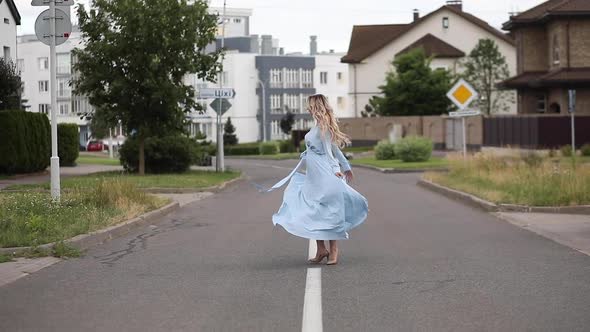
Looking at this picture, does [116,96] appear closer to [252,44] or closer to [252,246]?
[252,246]

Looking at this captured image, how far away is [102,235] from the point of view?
1426 cm

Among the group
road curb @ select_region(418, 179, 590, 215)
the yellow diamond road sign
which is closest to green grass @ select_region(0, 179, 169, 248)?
road curb @ select_region(418, 179, 590, 215)

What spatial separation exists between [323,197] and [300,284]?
5.50ft

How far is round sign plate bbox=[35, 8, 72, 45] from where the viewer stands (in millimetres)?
17562

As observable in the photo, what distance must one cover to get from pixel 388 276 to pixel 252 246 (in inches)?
139

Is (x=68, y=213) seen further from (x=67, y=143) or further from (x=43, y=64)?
(x=43, y=64)

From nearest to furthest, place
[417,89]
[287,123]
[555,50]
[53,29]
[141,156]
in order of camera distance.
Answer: [53,29], [141,156], [555,50], [417,89], [287,123]

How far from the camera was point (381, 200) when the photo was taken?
2309 cm

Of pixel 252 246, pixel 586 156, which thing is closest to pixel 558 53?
pixel 586 156

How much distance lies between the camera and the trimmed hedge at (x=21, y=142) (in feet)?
103

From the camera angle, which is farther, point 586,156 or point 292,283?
point 586,156

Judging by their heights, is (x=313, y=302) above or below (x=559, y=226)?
below

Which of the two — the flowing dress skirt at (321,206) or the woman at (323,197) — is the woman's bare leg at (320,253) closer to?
the woman at (323,197)

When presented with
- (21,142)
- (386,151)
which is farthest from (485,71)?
(21,142)
